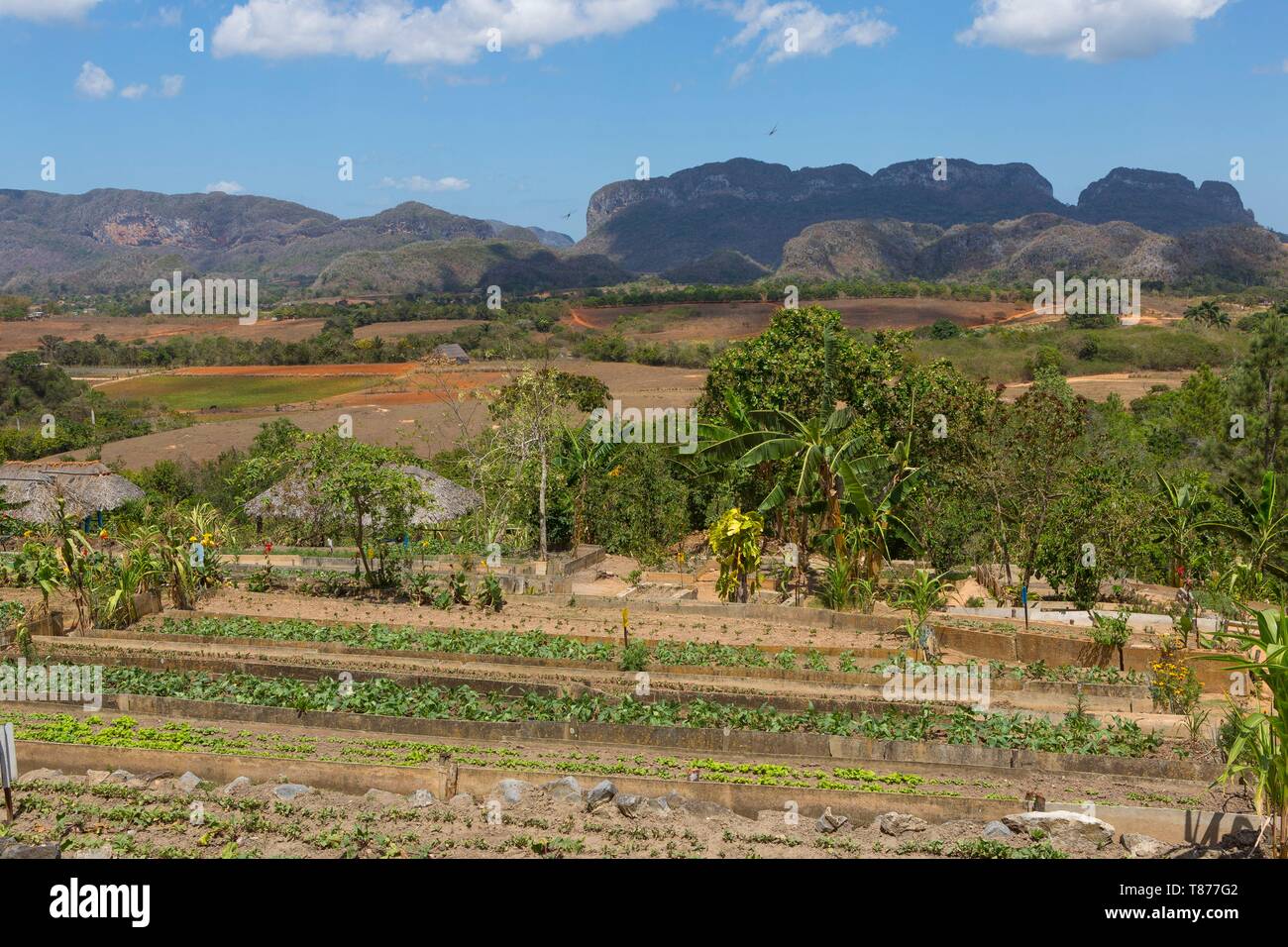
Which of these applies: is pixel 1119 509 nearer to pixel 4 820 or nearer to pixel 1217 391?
pixel 4 820

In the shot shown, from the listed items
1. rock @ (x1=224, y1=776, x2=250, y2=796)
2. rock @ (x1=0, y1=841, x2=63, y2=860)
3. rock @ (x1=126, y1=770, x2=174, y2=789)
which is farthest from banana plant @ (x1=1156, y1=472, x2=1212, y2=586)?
rock @ (x1=0, y1=841, x2=63, y2=860)

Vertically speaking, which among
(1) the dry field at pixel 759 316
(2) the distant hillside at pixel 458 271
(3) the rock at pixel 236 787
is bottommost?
Result: (3) the rock at pixel 236 787

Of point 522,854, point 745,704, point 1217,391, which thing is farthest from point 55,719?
point 1217,391

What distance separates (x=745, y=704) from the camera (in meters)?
11.6

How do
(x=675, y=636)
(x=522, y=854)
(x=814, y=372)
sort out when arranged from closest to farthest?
1. (x=522, y=854)
2. (x=675, y=636)
3. (x=814, y=372)

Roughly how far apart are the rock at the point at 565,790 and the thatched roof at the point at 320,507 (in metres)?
12.4

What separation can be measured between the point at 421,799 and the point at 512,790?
2.28 feet

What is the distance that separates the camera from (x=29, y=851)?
7484 mm

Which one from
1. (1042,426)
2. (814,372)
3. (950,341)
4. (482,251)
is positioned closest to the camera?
(1042,426)

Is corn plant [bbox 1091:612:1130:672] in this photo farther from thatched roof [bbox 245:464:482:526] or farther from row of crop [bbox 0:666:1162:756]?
thatched roof [bbox 245:464:482:526]

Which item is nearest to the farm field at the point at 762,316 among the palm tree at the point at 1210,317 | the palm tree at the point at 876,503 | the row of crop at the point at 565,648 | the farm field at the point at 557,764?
the palm tree at the point at 1210,317

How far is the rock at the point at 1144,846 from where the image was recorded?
24.5ft

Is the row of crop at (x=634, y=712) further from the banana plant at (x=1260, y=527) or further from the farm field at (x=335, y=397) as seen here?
the farm field at (x=335, y=397)
